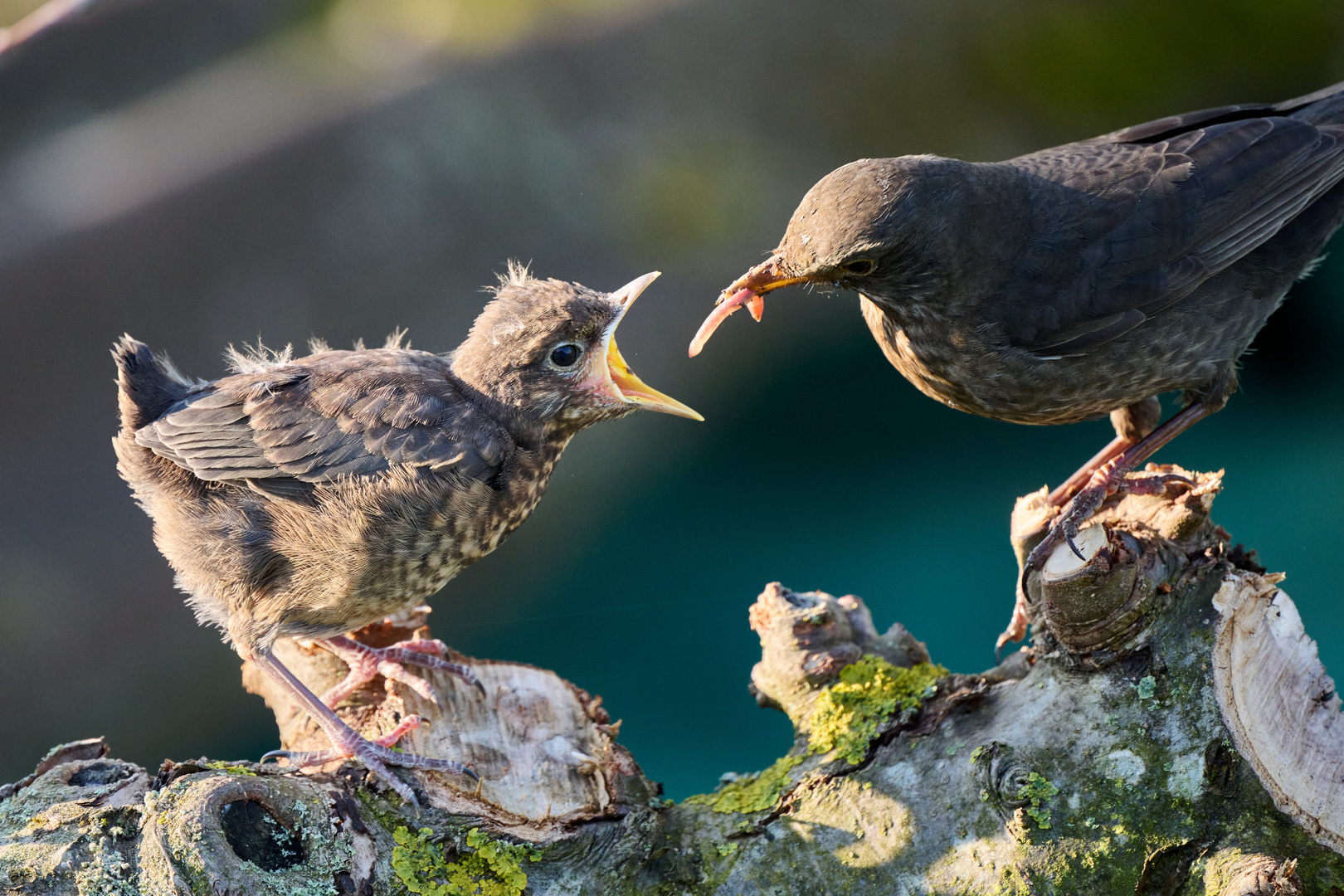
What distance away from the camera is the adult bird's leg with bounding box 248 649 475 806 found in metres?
2.31

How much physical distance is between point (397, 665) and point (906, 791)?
4.61 feet

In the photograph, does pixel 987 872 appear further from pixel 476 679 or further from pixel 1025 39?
pixel 1025 39

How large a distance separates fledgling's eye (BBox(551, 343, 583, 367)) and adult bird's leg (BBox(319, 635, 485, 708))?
0.87 m

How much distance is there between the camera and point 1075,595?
2346 millimetres

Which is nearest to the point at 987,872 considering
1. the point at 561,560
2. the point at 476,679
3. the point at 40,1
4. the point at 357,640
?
the point at 476,679

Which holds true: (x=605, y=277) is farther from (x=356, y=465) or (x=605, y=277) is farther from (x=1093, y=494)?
(x=1093, y=494)

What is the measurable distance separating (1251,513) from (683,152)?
8.84 feet

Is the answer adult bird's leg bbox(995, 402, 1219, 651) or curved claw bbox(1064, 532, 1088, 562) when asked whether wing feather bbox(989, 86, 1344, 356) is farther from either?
curved claw bbox(1064, 532, 1088, 562)

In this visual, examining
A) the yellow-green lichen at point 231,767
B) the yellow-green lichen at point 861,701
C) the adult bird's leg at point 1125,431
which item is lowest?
the yellow-green lichen at point 861,701

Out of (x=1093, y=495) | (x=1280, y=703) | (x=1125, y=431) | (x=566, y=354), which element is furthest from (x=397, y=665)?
(x=1125, y=431)

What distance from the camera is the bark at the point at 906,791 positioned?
200 cm

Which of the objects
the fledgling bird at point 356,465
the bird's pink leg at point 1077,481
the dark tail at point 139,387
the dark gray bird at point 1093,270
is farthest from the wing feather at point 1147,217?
the dark tail at point 139,387

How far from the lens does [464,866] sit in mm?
2227

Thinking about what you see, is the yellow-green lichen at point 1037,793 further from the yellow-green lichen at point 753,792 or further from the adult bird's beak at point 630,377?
the adult bird's beak at point 630,377
